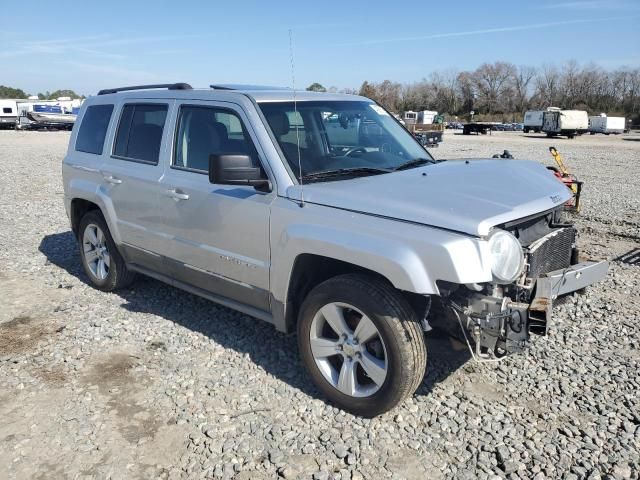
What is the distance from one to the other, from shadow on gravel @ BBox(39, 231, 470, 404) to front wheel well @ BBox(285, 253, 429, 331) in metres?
0.49

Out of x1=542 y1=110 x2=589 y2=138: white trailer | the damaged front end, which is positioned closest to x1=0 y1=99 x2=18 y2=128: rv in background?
x1=542 y1=110 x2=589 y2=138: white trailer

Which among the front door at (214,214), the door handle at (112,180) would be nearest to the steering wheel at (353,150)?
the front door at (214,214)

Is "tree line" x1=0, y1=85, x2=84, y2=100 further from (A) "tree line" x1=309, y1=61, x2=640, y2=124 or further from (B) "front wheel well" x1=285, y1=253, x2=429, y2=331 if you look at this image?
(B) "front wheel well" x1=285, y1=253, x2=429, y2=331

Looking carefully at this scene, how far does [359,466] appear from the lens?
10.0 feet

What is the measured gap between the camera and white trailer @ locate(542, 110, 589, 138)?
5388cm

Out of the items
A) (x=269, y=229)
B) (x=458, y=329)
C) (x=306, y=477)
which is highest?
(x=269, y=229)

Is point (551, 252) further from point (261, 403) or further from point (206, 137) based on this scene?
point (206, 137)

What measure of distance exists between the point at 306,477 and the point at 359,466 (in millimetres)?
303

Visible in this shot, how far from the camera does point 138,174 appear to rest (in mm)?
4820

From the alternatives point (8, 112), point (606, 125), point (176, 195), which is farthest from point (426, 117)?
point (176, 195)

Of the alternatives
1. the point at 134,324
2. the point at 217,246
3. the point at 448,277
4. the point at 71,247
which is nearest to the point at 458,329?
the point at 448,277

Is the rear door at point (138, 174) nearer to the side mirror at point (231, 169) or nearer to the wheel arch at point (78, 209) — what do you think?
the wheel arch at point (78, 209)

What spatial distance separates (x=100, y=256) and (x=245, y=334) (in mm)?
2089

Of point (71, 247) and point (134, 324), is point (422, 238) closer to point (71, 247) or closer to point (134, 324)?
point (134, 324)
